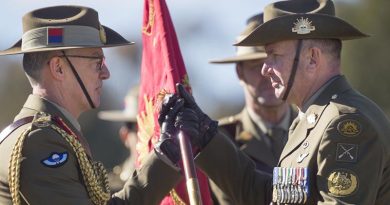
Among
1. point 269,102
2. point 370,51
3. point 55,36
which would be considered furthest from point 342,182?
point 370,51

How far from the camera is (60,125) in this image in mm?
8203

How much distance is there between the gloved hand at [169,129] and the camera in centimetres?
848

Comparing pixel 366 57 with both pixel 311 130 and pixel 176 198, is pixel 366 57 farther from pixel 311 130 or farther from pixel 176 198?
pixel 311 130

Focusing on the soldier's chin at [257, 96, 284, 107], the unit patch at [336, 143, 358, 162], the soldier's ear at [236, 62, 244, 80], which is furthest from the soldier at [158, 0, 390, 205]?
the soldier's ear at [236, 62, 244, 80]

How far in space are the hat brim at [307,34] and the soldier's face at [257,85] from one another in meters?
2.66

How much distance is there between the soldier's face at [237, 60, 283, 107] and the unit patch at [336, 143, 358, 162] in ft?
10.8

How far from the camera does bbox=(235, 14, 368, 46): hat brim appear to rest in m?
8.38

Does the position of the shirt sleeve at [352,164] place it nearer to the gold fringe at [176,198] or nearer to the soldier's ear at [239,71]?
the gold fringe at [176,198]

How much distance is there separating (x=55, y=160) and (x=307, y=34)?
1906 millimetres

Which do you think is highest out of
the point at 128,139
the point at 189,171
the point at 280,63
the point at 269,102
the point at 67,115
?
the point at 280,63

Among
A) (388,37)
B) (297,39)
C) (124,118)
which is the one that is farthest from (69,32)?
(388,37)

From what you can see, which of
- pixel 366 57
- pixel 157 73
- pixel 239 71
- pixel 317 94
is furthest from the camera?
pixel 366 57

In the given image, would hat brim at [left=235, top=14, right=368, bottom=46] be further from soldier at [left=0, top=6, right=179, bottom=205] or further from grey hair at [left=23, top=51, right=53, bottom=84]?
grey hair at [left=23, top=51, right=53, bottom=84]

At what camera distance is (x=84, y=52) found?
336 inches
